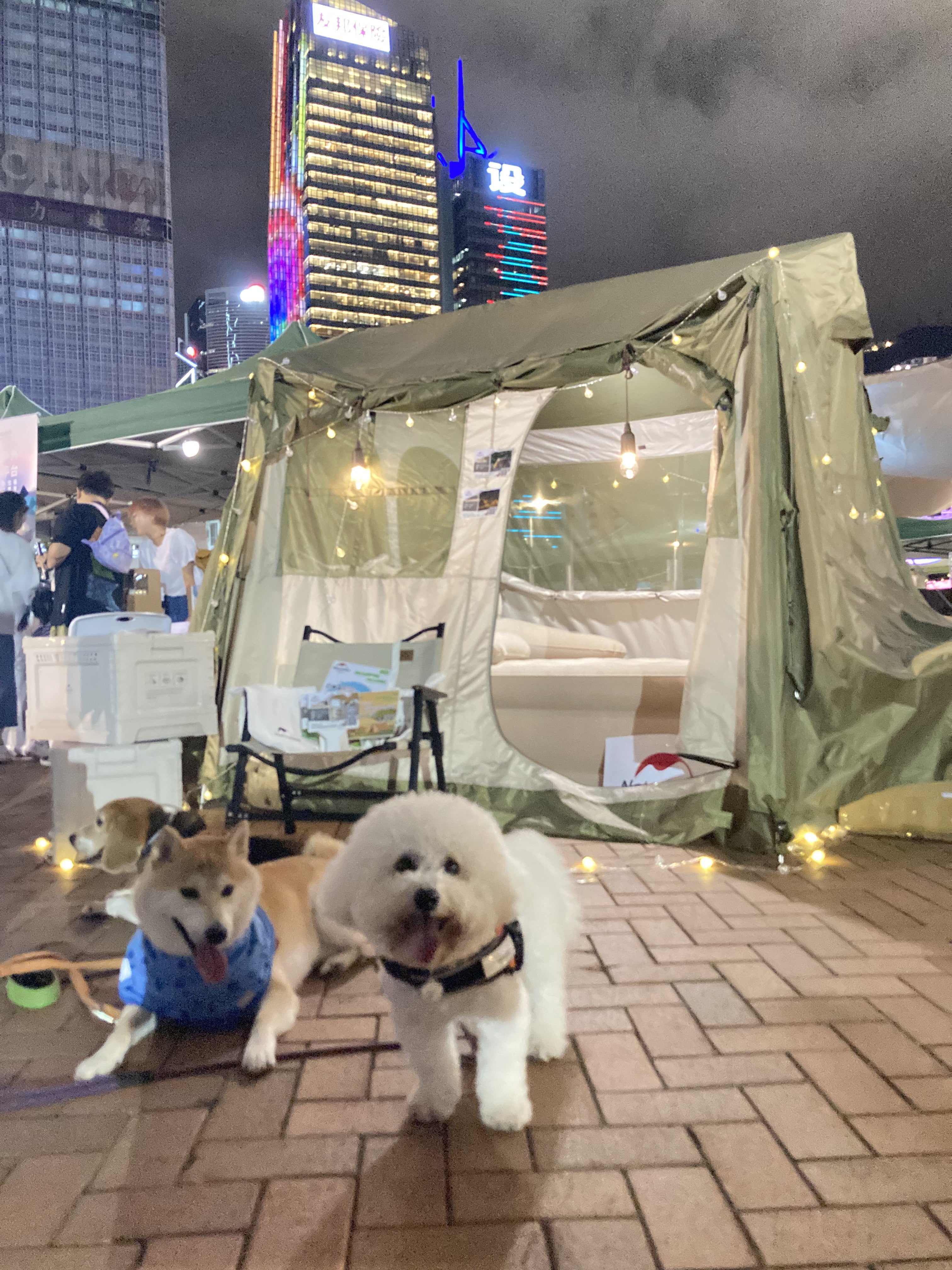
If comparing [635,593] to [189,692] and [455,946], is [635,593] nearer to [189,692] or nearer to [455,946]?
[189,692]

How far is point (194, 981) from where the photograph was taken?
189 cm

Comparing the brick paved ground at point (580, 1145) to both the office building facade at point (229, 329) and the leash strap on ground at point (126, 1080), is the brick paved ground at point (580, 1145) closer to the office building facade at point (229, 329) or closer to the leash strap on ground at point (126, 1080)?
the leash strap on ground at point (126, 1080)

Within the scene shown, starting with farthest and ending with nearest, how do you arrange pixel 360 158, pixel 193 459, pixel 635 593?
pixel 360 158 → pixel 193 459 → pixel 635 593

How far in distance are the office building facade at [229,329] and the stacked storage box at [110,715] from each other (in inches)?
1137

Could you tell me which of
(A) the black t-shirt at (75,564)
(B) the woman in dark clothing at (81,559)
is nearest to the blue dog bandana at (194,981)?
(A) the black t-shirt at (75,564)

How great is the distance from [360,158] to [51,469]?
96.5 metres

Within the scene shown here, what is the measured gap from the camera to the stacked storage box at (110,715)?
11.6 feet

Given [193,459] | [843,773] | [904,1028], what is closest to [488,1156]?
[904,1028]

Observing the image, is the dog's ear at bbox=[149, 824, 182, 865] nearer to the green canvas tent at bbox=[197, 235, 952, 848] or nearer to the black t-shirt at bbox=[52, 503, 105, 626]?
the green canvas tent at bbox=[197, 235, 952, 848]

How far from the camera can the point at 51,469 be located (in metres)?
7.99

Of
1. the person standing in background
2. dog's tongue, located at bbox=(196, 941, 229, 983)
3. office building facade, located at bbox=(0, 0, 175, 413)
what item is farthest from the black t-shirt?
office building facade, located at bbox=(0, 0, 175, 413)

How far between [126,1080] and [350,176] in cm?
10177

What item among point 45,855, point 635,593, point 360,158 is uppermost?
point 360,158

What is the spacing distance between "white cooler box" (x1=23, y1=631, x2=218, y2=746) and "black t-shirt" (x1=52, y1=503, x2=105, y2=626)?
1696mm
